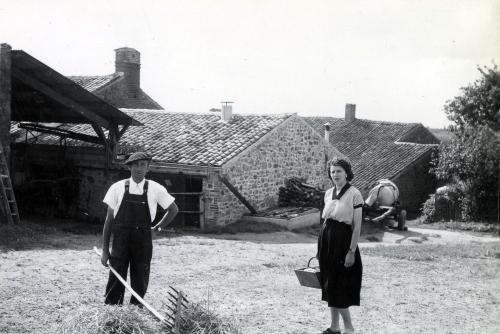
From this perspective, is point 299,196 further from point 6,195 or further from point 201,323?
point 201,323

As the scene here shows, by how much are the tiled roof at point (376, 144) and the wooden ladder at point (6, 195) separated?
57.3 ft

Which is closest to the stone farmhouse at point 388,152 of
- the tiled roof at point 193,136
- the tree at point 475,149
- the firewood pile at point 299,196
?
the tree at point 475,149

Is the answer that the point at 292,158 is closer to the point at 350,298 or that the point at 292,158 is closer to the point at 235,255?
the point at 235,255

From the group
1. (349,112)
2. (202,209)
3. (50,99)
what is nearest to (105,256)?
(50,99)

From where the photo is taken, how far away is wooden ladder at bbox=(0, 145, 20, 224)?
40.0ft

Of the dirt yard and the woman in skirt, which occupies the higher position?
the woman in skirt

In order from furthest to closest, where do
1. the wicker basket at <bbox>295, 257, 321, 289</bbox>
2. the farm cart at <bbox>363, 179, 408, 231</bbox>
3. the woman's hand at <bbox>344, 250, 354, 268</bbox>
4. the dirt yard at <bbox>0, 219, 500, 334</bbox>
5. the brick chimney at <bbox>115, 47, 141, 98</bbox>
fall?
the brick chimney at <bbox>115, 47, 141, 98</bbox> → the farm cart at <bbox>363, 179, 408, 231</bbox> → the dirt yard at <bbox>0, 219, 500, 334</bbox> → the wicker basket at <bbox>295, 257, 321, 289</bbox> → the woman's hand at <bbox>344, 250, 354, 268</bbox>

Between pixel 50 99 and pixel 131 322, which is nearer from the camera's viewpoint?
pixel 131 322

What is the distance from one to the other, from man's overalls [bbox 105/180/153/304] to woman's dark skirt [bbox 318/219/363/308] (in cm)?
190

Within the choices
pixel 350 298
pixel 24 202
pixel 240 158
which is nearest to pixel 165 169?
pixel 240 158

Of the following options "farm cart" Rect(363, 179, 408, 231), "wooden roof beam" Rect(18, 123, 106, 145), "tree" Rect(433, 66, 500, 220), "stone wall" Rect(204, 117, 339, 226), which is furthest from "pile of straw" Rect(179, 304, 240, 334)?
"tree" Rect(433, 66, 500, 220)

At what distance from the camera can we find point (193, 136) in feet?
61.9

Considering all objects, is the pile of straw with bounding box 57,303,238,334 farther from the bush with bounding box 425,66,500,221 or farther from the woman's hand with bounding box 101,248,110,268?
the bush with bounding box 425,66,500,221

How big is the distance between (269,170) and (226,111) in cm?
303
